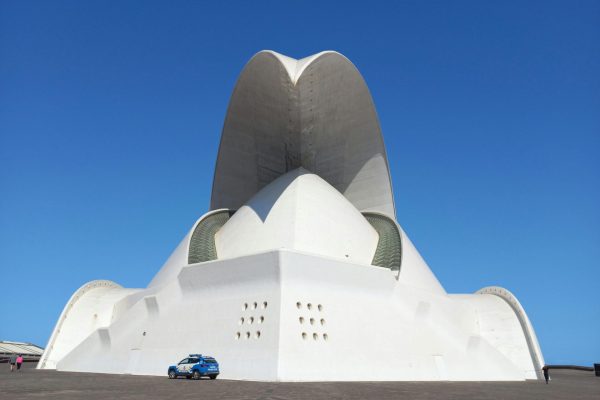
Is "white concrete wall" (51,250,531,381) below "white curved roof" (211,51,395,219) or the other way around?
below

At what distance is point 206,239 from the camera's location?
2480 centimetres

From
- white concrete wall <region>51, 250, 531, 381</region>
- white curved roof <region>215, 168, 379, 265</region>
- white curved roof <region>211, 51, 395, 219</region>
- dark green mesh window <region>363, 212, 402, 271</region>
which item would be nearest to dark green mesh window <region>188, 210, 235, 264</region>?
white curved roof <region>215, 168, 379, 265</region>

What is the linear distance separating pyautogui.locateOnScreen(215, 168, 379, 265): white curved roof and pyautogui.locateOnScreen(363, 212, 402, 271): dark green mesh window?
34 centimetres

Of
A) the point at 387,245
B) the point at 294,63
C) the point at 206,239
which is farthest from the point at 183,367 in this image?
the point at 294,63

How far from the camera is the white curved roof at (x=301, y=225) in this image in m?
21.6

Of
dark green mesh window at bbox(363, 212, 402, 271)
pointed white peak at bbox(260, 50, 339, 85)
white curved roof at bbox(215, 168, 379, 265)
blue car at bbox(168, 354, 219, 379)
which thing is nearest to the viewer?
blue car at bbox(168, 354, 219, 379)

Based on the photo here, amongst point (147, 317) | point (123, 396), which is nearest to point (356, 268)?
point (147, 317)

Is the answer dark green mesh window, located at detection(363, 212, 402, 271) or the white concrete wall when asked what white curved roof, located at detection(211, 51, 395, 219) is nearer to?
dark green mesh window, located at detection(363, 212, 402, 271)

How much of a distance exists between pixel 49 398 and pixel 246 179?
20614 mm

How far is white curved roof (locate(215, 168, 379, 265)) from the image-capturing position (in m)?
21.6

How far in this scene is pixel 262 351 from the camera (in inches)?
636

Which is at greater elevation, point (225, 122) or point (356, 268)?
point (225, 122)

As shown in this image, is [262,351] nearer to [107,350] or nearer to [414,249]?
[107,350]

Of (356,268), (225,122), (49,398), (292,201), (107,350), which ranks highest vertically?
(225,122)
